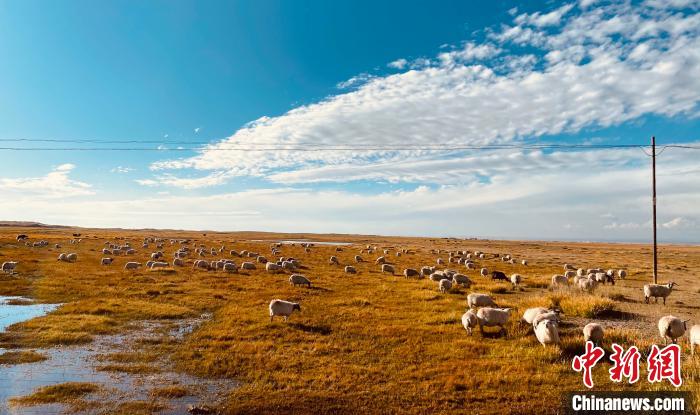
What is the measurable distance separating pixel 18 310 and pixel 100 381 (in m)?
13.5

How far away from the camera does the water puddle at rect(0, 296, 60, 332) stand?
1814 centimetres

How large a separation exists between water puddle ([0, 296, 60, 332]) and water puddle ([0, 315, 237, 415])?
228 inches

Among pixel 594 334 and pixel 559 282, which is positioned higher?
pixel 594 334

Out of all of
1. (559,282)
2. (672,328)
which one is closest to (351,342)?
(672,328)

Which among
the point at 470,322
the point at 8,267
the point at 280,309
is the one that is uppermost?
the point at 470,322

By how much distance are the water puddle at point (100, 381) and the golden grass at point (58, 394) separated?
22 cm

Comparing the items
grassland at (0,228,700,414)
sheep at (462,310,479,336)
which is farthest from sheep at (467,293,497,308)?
sheep at (462,310,479,336)

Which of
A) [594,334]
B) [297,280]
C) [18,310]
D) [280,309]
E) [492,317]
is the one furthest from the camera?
[297,280]

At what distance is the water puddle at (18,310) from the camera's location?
18141 millimetres

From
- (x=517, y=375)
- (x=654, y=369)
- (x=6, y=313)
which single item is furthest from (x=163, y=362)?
(x=654, y=369)

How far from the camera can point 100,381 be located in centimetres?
1127

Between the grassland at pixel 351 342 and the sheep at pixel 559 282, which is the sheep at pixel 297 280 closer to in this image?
the grassland at pixel 351 342

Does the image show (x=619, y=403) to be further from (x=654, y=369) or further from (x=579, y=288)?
(x=579, y=288)

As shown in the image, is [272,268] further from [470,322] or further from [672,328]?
[672,328]
